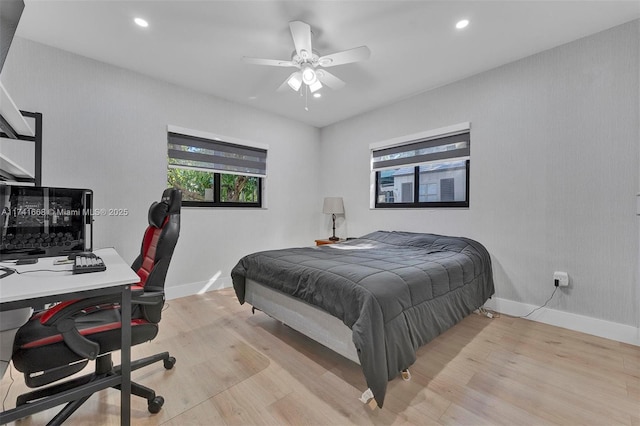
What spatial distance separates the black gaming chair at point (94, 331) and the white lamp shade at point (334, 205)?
9.29 ft

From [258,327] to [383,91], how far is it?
→ 310cm

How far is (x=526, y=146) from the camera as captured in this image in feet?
8.90

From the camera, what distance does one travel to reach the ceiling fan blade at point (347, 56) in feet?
7.00

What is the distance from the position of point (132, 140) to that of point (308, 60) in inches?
85.2

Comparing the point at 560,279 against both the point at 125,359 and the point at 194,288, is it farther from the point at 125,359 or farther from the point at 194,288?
the point at 194,288

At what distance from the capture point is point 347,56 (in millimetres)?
2219

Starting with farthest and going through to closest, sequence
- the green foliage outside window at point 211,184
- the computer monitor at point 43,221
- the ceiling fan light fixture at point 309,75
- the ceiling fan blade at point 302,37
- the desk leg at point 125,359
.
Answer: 1. the green foliage outside window at point 211,184
2. the ceiling fan light fixture at point 309,75
3. the ceiling fan blade at point 302,37
4. the computer monitor at point 43,221
5. the desk leg at point 125,359

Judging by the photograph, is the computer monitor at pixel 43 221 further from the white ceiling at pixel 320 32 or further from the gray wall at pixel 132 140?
the white ceiling at pixel 320 32

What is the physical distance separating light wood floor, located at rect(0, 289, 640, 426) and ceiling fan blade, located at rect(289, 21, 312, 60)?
7.92 feet

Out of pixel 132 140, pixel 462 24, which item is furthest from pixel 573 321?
pixel 132 140

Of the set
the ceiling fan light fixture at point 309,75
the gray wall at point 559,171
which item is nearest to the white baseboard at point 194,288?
the ceiling fan light fixture at point 309,75

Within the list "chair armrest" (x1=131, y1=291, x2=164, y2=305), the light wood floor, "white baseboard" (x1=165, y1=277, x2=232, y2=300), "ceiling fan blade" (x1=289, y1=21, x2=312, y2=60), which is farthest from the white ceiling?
the light wood floor

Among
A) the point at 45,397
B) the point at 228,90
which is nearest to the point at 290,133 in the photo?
the point at 228,90

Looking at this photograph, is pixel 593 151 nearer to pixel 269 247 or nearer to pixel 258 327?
pixel 258 327
